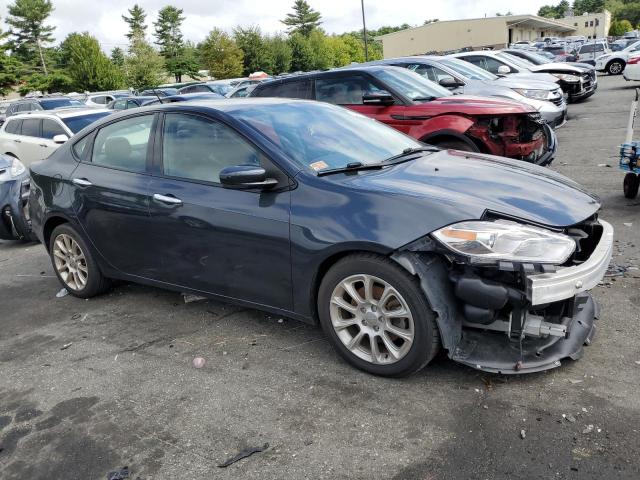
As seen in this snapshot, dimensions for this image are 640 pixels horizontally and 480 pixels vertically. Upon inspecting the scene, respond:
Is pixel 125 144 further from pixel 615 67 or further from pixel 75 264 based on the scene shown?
pixel 615 67

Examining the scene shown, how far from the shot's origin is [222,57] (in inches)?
2200

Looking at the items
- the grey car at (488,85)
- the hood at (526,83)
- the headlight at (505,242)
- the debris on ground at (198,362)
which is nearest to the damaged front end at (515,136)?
the grey car at (488,85)

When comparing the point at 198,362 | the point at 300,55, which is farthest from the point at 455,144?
the point at 300,55

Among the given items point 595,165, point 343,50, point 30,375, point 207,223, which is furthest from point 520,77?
point 343,50

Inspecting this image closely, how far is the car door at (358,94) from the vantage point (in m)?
7.61

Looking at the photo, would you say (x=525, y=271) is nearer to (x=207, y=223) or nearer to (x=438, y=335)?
(x=438, y=335)

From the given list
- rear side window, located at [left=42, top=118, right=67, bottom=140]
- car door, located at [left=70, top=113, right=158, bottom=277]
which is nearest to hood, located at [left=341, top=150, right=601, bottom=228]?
car door, located at [left=70, top=113, right=158, bottom=277]

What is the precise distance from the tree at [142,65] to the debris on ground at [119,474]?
50536mm

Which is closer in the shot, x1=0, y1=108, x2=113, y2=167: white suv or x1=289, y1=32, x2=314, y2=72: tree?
x1=0, y1=108, x2=113, y2=167: white suv

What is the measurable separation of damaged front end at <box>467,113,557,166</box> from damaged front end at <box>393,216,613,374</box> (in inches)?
154

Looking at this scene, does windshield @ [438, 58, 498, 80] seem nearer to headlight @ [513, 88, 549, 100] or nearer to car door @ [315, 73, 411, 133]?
headlight @ [513, 88, 549, 100]

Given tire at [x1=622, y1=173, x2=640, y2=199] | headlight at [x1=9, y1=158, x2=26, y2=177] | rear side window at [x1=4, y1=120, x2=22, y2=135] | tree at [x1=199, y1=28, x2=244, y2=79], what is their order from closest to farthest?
tire at [x1=622, y1=173, x2=640, y2=199], headlight at [x1=9, y1=158, x2=26, y2=177], rear side window at [x1=4, y1=120, x2=22, y2=135], tree at [x1=199, y1=28, x2=244, y2=79]

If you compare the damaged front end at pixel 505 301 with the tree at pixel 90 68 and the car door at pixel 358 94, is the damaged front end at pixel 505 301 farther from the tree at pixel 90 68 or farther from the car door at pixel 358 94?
the tree at pixel 90 68

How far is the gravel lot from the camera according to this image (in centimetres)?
272
